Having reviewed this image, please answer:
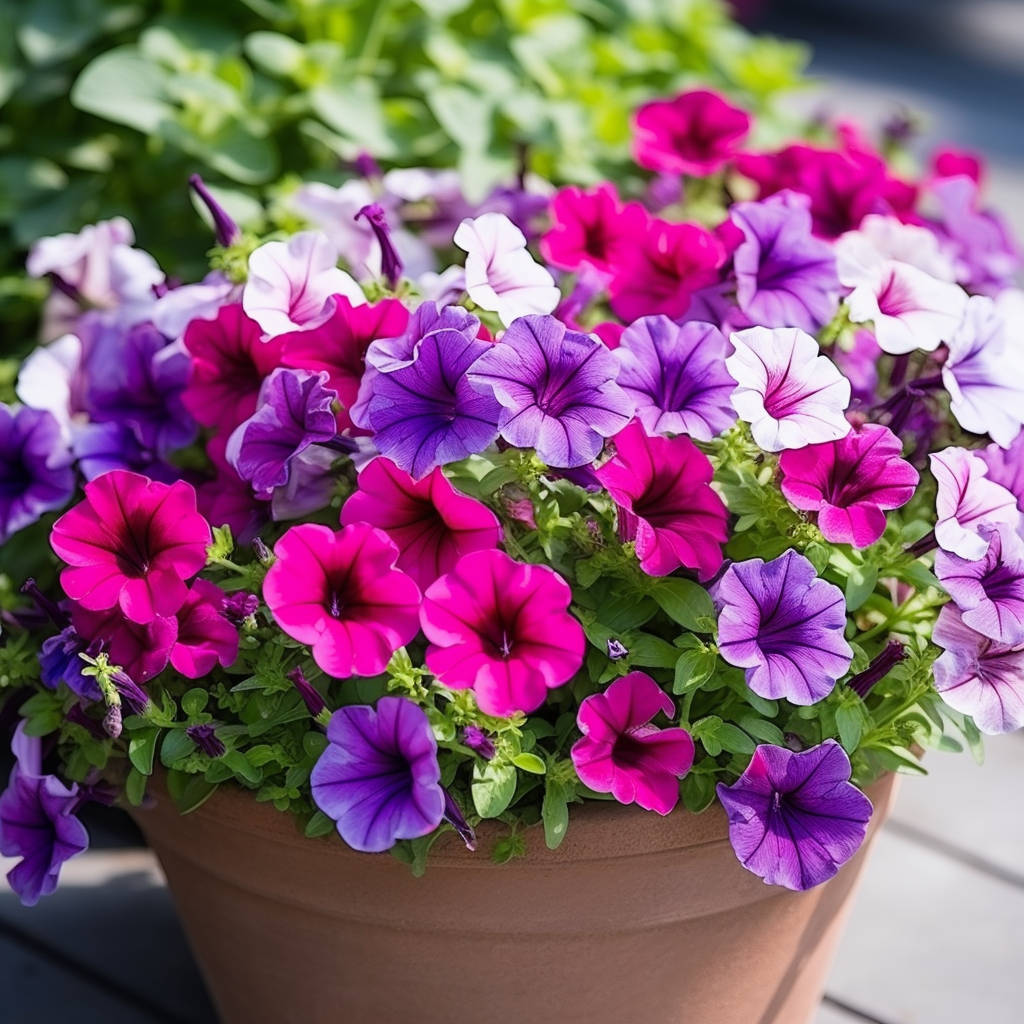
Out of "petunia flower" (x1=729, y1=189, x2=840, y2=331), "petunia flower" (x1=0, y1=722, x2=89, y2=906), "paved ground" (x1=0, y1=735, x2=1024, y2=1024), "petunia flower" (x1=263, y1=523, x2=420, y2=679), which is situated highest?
"petunia flower" (x1=729, y1=189, x2=840, y2=331)

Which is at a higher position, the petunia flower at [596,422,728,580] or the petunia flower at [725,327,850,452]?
the petunia flower at [725,327,850,452]

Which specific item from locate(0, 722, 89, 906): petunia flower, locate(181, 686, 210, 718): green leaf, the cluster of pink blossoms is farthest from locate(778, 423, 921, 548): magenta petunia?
locate(0, 722, 89, 906): petunia flower

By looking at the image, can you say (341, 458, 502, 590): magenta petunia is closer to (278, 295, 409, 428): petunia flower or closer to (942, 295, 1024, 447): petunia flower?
(278, 295, 409, 428): petunia flower

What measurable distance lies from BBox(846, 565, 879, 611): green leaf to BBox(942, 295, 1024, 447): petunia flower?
0.13 meters

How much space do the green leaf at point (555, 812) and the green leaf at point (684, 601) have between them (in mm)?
142

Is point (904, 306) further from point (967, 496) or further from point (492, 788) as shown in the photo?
point (492, 788)

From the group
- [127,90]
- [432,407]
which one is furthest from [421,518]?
[127,90]

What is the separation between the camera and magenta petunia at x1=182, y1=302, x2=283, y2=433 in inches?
44.6

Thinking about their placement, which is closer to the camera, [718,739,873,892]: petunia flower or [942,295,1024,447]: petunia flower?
[718,739,873,892]: petunia flower

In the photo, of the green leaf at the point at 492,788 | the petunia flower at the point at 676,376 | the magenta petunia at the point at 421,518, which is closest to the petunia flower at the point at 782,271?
the petunia flower at the point at 676,376

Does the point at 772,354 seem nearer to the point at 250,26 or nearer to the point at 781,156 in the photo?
the point at 781,156

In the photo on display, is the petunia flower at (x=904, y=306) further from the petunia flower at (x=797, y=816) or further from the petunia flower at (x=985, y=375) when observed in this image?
the petunia flower at (x=797, y=816)

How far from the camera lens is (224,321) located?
114 cm

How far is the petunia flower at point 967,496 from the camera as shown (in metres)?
0.99
